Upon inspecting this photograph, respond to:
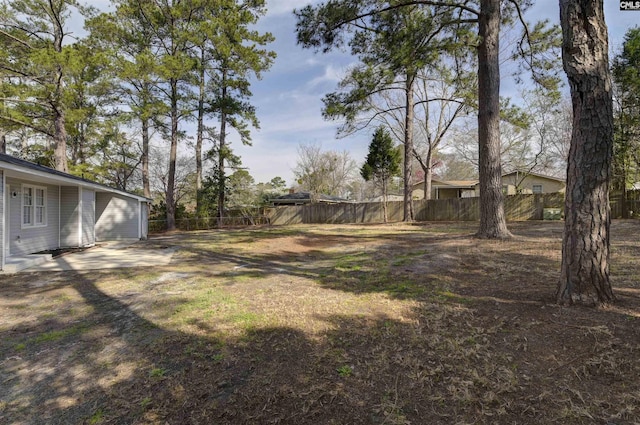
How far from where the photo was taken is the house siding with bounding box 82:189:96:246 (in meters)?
10.4

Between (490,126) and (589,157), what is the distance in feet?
17.8

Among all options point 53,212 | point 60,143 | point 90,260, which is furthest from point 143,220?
point 90,260

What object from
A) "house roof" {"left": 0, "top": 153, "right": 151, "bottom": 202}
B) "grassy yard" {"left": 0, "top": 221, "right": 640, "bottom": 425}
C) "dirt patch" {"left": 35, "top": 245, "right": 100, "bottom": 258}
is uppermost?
"house roof" {"left": 0, "top": 153, "right": 151, "bottom": 202}

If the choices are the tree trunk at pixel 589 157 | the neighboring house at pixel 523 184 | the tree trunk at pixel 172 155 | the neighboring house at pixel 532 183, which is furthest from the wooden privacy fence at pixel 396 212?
the tree trunk at pixel 589 157

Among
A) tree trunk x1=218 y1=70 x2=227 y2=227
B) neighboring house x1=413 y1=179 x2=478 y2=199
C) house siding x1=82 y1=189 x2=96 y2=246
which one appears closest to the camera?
house siding x1=82 y1=189 x2=96 y2=246

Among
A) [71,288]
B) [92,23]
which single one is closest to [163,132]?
[92,23]

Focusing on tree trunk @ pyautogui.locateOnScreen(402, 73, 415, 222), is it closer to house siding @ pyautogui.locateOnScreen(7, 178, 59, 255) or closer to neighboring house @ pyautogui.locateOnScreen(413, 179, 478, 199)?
neighboring house @ pyautogui.locateOnScreen(413, 179, 478, 199)

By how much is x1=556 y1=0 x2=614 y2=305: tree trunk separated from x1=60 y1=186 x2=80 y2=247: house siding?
12446 millimetres

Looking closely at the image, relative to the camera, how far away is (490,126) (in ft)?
26.0

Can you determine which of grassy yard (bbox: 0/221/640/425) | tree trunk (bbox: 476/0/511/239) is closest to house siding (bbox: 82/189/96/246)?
grassy yard (bbox: 0/221/640/425)

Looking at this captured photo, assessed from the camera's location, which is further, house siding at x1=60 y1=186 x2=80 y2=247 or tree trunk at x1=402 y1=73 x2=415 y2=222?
tree trunk at x1=402 y1=73 x2=415 y2=222

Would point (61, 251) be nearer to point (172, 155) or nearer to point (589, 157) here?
point (172, 155)

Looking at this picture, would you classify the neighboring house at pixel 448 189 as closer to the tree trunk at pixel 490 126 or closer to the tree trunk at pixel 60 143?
the tree trunk at pixel 490 126

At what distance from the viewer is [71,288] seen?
518 cm
